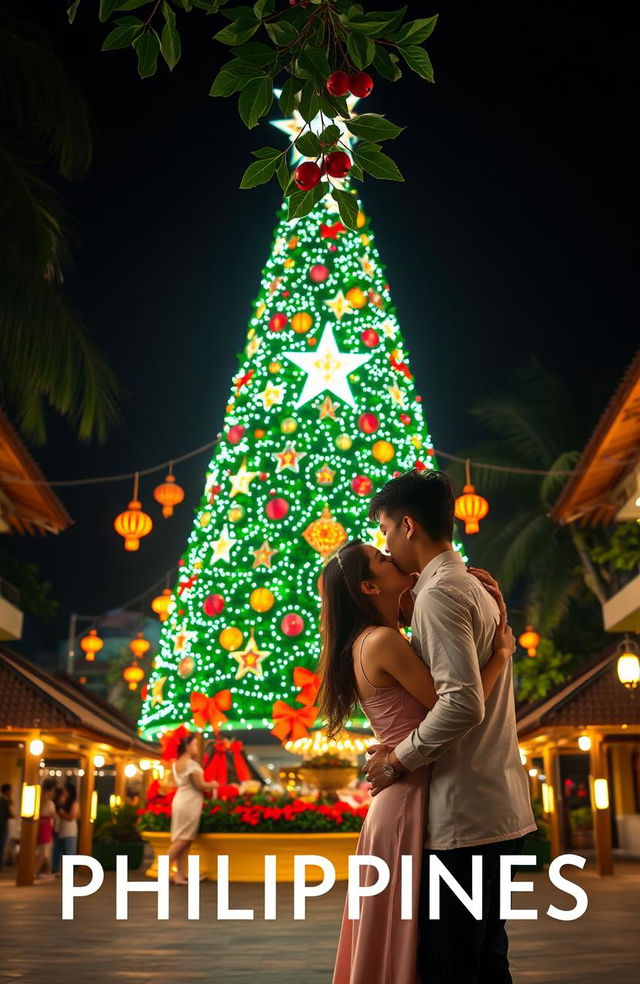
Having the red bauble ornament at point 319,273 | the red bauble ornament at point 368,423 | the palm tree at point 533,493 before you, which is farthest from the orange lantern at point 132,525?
the palm tree at point 533,493

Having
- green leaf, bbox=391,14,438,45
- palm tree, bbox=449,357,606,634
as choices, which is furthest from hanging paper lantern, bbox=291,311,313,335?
green leaf, bbox=391,14,438,45

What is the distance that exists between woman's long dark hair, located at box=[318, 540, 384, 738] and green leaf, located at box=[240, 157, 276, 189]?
1083 millimetres

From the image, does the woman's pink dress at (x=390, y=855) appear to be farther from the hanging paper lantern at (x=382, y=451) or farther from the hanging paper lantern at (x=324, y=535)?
the hanging paper lantern at (x=382, y=451)

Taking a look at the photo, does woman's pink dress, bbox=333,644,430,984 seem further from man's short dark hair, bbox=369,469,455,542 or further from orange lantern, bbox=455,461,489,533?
orange lantern, bbox=455,461,489,533

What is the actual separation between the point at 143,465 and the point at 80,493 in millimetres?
2441

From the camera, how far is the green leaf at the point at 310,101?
265 centimetres

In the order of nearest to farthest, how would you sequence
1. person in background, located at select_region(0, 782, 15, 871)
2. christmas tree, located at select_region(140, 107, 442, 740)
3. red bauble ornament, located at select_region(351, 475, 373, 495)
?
christmas tree, located at select_region(140, 107, 442, 740) < red bauble ornament, located at select_region(351, 475, 373, 495) < person in background, located at select_region(0, 782, 15, 871)

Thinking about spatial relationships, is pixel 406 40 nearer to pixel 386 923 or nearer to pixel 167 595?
pixel 386 923

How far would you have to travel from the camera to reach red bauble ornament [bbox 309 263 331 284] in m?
17.8

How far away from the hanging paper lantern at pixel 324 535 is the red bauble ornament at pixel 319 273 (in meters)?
4.31

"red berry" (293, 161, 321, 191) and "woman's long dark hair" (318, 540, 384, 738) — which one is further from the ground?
"red berry" (293, 161, 321, 191)

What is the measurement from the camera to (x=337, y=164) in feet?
9.17

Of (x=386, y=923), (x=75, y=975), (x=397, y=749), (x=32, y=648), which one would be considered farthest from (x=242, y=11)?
(x=32, y=648)

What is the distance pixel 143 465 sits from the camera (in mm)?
35688
